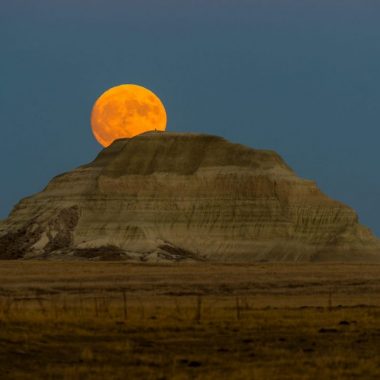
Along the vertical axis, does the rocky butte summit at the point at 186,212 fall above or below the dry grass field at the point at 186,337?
above

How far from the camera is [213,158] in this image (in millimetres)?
143625

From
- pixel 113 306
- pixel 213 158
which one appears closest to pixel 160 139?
pixel 213 158

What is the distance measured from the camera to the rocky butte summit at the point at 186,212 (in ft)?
419

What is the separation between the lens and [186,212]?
136 m

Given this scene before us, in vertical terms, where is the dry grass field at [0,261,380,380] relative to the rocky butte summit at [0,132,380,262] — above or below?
below

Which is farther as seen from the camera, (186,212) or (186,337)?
(186,212)

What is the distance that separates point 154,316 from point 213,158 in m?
Answer: 107

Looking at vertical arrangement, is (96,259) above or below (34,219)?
below

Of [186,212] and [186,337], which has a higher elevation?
[186,212]

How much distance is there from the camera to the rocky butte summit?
128 meters

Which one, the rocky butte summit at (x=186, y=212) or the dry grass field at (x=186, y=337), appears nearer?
the dry grass field at (x=186, y=337)

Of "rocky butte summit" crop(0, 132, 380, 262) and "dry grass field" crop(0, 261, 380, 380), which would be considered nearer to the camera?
"dry grass field" crop(0, 261, 380, 380)

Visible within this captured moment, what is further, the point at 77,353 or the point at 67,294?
the point at 67,294

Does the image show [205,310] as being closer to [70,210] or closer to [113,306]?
[113,306]
